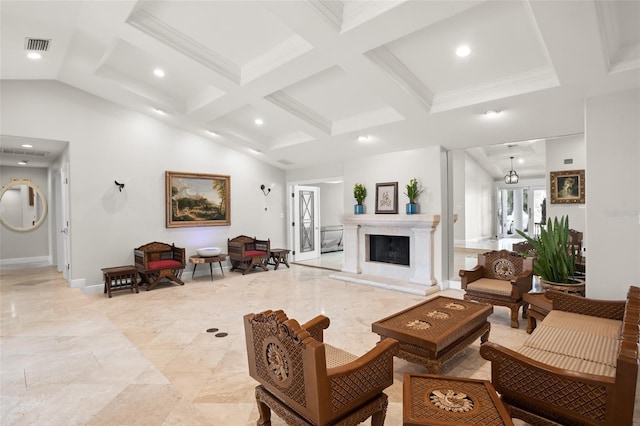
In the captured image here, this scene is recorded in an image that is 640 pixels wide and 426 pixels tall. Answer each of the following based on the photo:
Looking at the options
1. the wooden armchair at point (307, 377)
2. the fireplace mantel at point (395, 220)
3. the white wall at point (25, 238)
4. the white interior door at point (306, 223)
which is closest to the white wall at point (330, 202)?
the white interior door at point (306, 223)

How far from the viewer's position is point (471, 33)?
3.31 metres

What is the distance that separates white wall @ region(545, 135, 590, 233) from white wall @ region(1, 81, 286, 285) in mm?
7208

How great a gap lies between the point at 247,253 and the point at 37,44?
4.73 metres

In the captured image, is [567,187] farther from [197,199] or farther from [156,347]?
[156,347]

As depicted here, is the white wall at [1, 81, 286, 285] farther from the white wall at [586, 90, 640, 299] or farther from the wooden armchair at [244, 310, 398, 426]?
the white wall at [586, 90, 640, 299]

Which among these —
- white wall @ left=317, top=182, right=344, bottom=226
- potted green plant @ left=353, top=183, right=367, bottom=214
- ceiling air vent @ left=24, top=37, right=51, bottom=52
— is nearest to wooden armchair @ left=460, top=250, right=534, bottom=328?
potted green plant @ left=353, top=183, right=367, bottom=214

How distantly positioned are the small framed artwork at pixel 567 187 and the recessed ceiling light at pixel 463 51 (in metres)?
5.07

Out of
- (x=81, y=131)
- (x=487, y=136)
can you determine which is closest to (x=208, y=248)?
(x=81, y=131)

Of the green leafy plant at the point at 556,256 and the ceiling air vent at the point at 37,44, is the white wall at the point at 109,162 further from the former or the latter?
the green leafy plant at the point at 556,256

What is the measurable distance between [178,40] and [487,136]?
14.5ft

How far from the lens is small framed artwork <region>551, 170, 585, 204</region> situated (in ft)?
22.7

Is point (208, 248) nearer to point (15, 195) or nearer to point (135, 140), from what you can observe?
point (135, 140)

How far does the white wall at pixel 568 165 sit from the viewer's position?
6910mm

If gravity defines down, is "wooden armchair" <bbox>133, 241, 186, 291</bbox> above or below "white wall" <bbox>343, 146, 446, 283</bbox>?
below
